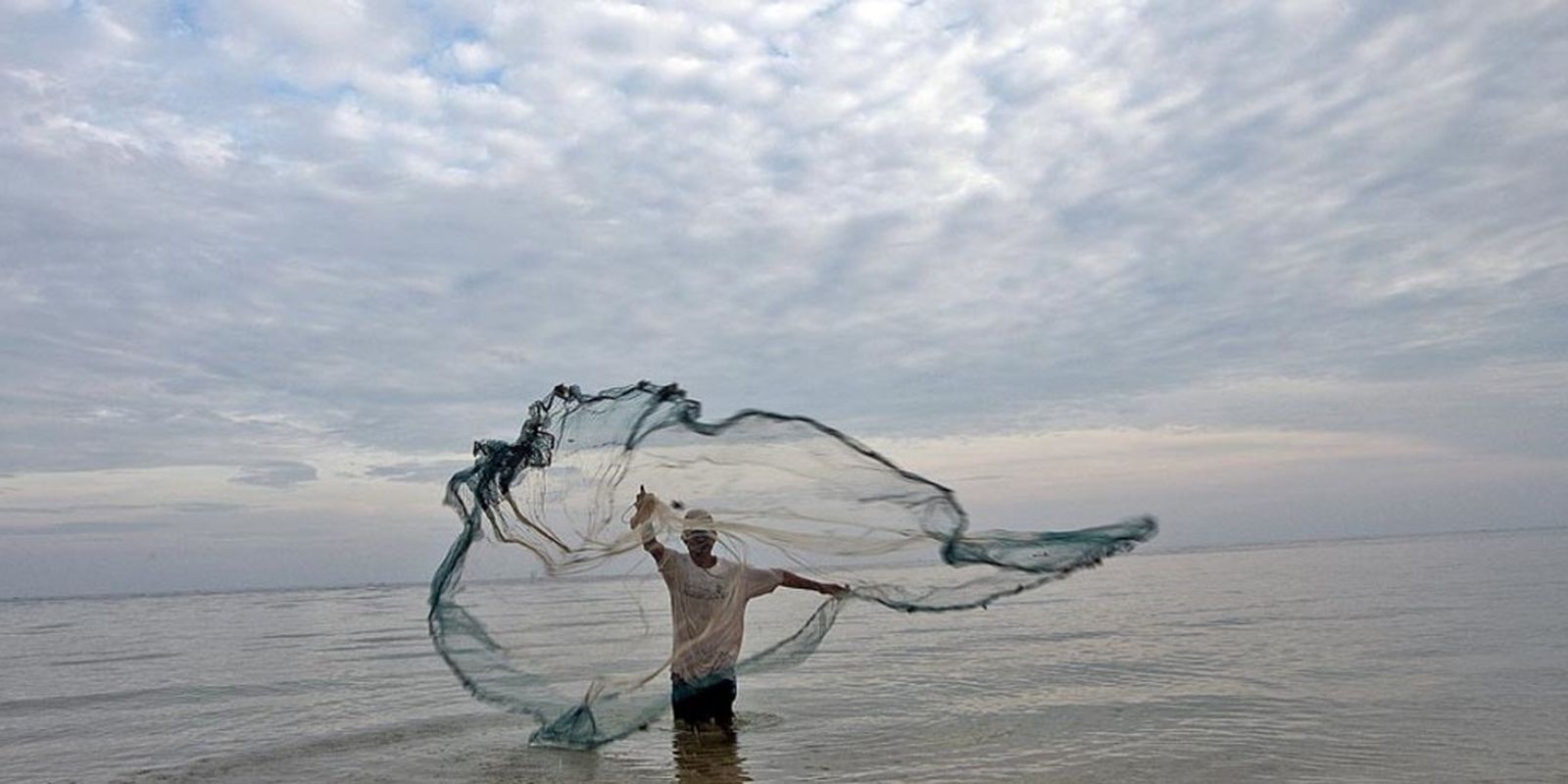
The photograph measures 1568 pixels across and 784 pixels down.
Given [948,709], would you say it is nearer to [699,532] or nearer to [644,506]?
[699,532]

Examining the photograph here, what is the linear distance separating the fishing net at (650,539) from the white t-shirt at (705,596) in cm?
2

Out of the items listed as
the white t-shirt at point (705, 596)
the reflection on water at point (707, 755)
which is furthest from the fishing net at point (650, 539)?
the reflection on water at point (707, 755)

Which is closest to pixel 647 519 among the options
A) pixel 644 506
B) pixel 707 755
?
pixel 644 506

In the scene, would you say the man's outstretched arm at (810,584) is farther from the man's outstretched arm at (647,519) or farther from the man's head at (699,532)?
the man's outstretched arm at (647,519)

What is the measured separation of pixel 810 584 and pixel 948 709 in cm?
342

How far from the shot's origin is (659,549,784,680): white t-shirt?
8.23 metres

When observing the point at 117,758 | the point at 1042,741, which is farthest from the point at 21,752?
the point at 1042,741

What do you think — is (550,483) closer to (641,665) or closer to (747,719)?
(641,665)

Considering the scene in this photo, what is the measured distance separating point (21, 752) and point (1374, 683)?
1325 centimetres

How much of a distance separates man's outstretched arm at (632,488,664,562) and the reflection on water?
1.58m

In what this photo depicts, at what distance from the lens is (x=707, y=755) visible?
869cm

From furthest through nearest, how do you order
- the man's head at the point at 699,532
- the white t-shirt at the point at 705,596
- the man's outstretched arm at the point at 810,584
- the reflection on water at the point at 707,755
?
the man's outstretched arm at the point at 810,584 < the white t-shirt at the point at 705,596 < the man's head at the point at 699,532 < the reflection on water at the point at 707,755

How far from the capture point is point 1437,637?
14969mm

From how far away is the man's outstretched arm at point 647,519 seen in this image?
8.16 meters
